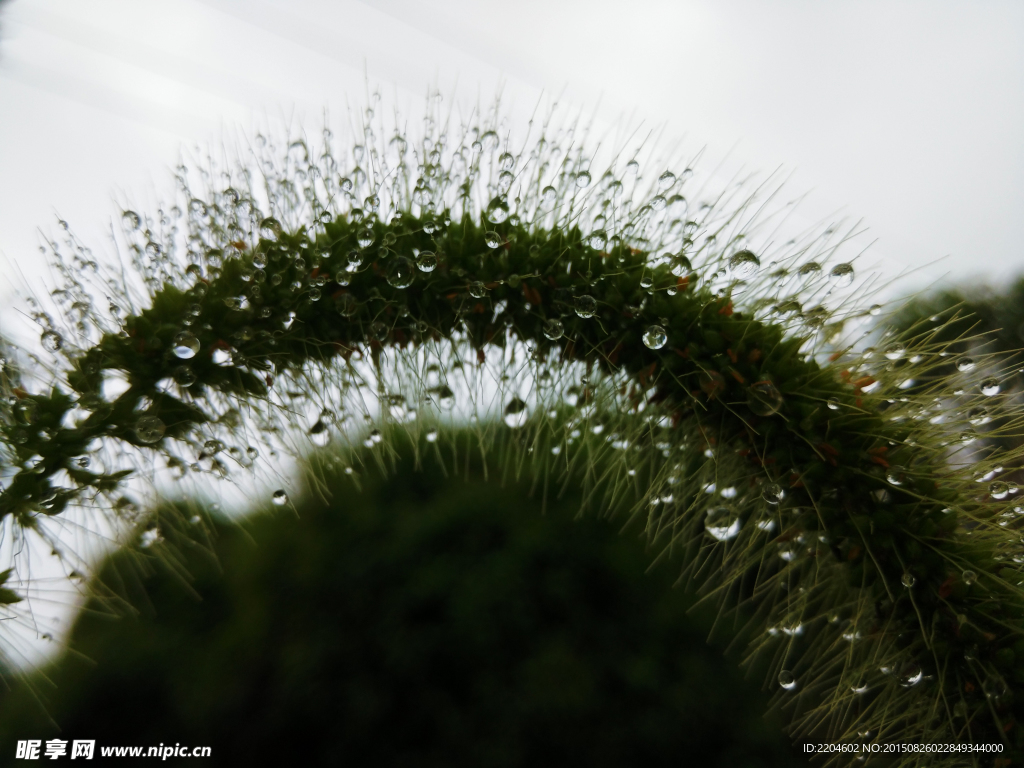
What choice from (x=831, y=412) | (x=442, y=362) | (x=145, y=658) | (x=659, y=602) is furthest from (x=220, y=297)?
(x=145, y=658)

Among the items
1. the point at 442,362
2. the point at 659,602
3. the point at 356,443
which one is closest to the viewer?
the point at 442,362

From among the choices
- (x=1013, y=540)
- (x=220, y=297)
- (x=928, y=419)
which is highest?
(x=220, y=297)

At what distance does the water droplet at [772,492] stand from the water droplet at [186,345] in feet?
2.83

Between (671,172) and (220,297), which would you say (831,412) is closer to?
(671,172)

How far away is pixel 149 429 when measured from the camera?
907 mm

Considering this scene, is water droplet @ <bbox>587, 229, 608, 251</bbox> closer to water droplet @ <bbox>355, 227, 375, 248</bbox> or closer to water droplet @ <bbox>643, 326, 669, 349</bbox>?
water droplet @ <bbox>643, 326, 669, 349</bbox>

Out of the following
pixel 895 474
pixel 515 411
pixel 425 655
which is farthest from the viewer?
pixel 425 655

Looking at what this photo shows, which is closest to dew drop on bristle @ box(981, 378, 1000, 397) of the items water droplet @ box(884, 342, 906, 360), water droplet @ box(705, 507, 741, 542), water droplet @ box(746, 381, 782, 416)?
water droplet @ box(884, 342, 906, 360)

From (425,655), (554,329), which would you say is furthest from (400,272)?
(425,655)

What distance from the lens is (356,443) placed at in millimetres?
1174

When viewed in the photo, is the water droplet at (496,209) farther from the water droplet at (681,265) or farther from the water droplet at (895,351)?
the water droplet at (895,351)

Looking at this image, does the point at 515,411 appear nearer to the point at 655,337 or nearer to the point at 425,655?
the point at 655,337

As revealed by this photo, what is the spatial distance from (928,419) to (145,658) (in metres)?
4.02

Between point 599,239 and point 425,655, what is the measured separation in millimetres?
2693
